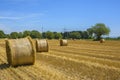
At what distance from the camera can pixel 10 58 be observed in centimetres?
1345

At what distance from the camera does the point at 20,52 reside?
1345 centimetres

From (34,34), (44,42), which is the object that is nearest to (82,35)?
(34,34)

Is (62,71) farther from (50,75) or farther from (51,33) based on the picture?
(51,33)

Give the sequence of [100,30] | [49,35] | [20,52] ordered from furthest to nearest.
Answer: [49,35]
[100,30]
[20,52]

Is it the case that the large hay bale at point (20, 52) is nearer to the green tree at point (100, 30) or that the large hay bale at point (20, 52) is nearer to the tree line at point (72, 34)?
the tree line at point (72, 34)

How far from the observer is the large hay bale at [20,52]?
13.3m

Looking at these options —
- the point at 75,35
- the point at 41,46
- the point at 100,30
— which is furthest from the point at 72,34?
the point at 41,46

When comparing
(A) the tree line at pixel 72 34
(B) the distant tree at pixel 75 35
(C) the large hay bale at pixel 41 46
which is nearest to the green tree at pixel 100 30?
(A) the tree line at pixel 72 34

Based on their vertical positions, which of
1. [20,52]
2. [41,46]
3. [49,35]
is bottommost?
[41,46]

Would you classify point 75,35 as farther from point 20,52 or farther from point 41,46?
point 20,52

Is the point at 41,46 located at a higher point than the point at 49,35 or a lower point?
lower

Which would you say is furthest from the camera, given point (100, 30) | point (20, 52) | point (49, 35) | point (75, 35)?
point (75, 35)

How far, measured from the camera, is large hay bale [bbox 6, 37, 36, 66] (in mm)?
13281

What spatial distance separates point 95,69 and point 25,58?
3660 mm
